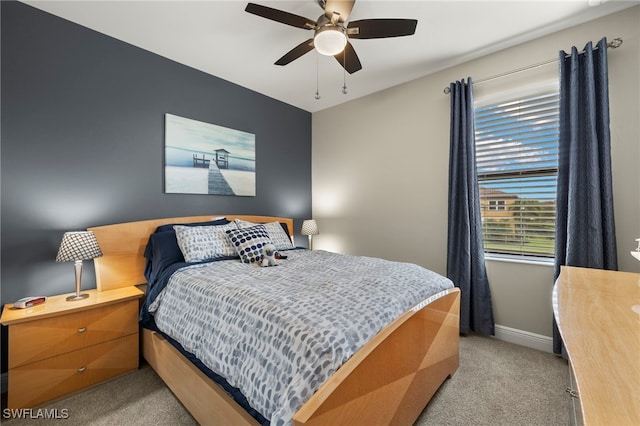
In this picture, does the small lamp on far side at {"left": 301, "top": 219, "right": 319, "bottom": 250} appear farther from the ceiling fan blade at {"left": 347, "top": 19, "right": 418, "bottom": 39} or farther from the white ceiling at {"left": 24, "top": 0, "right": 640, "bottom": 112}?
the ceiling fan blade at {"left": 347, "top": 19, "right": 418, "bottom": 39}

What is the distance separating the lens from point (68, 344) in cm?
179

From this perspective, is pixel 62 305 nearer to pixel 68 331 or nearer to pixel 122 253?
pixel 68 331

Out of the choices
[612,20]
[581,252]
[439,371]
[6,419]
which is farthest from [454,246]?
[6,419]

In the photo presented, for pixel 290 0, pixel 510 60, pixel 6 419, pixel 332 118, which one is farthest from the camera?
pixel 332 118

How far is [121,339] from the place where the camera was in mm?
2025

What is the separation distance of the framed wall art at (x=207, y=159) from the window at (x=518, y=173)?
2570mm

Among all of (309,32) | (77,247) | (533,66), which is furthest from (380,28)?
(77,247)

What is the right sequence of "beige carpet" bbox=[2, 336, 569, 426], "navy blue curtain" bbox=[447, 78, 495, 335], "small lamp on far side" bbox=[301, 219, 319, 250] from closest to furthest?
"beige carpet" bbox=[2, 336, 569, 426] < "navy blue curtain" bbox=[447, 78, 495, 335] < "small lamp on far side" bbox=[301, 219, 319, 250]

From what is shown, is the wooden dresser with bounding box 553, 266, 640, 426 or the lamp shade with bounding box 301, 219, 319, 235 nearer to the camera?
the wooden dresser with bounding box 553, 266, 640, 426

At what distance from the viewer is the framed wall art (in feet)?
9.05

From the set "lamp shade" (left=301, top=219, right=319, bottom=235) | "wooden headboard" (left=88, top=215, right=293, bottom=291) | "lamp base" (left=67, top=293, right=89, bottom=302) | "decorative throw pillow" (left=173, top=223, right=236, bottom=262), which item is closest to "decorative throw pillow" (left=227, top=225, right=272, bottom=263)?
"decorative throw pillow" (left=173, top=223, right=236, bottom=262)

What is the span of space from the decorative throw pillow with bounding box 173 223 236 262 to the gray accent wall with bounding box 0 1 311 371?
1.83 feet

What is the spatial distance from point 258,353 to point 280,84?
3.05m

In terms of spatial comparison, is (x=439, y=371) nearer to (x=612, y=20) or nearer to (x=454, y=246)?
(x=454, y=246)
